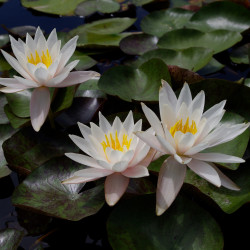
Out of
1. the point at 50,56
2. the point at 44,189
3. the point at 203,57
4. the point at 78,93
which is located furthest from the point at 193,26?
the point at 44,189

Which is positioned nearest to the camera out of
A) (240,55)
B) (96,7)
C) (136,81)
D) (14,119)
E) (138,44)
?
(14,119)

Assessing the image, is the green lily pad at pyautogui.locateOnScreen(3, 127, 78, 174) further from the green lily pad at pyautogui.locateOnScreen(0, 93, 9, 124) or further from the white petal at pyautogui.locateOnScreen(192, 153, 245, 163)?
the white petal at pyautogui.locateOnScreen(192, 153, 245, 163)

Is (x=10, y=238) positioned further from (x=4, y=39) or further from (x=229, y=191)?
(x=4, y=39)

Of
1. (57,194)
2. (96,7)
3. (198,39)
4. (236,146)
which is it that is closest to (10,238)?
(57,194)

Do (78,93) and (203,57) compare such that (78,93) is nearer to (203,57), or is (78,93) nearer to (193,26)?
(203,57)

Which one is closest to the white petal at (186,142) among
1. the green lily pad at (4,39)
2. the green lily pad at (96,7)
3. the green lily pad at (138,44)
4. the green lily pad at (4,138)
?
the green lily pad at (4,138)

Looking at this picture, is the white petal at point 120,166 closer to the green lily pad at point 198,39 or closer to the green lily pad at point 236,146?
the green lily pad at point 236,146
